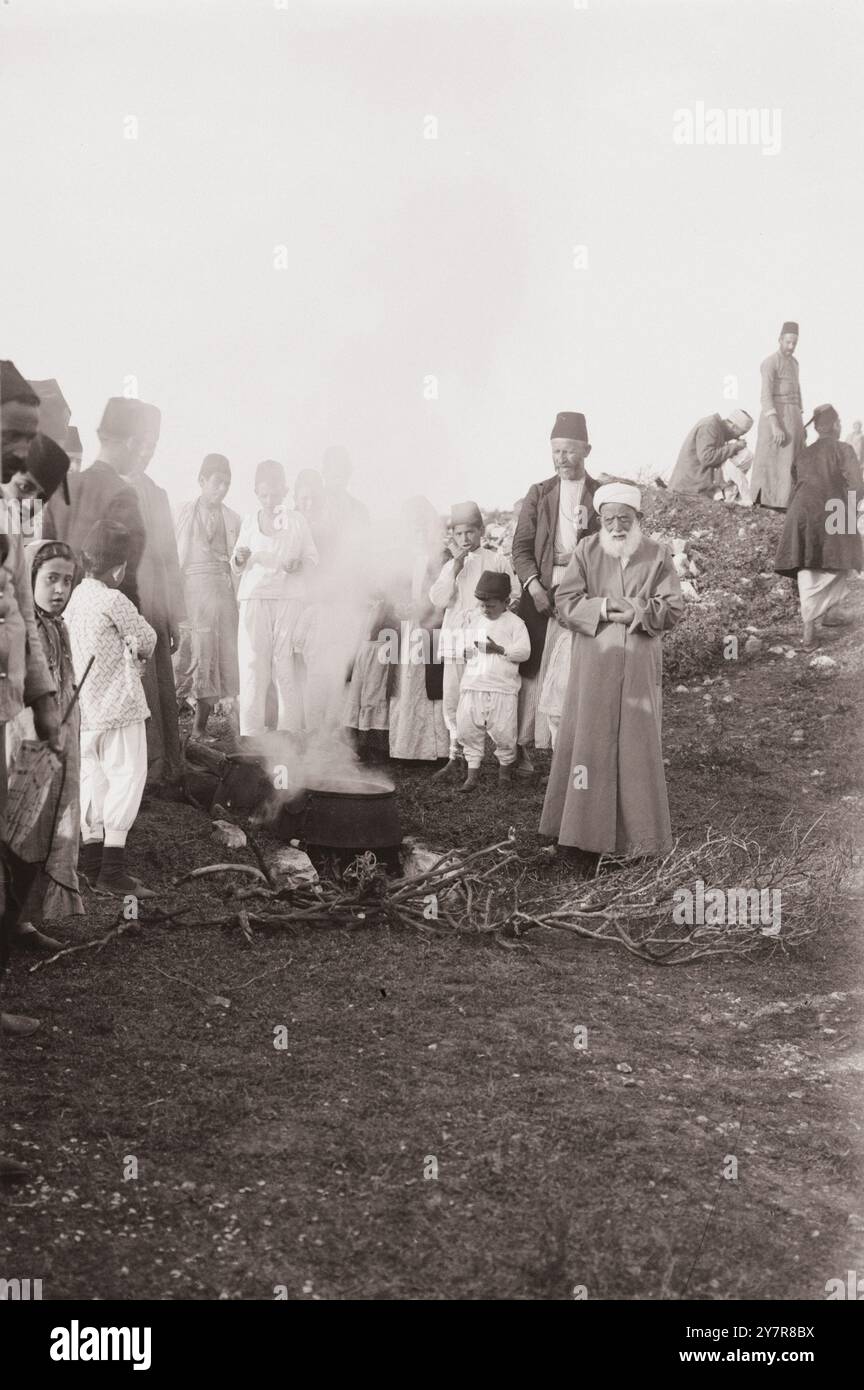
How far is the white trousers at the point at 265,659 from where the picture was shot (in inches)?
319

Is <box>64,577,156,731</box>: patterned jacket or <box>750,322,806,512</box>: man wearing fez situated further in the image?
<box>750,322,806,512</box>: man wearing fez

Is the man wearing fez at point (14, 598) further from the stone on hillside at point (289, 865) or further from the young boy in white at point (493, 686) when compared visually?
the young boy in white at point (493, 686)

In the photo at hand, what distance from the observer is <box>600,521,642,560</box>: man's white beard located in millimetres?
6477

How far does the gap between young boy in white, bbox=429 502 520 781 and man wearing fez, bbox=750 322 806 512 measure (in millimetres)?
5081

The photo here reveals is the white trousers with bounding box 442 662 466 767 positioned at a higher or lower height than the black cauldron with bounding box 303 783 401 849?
higher

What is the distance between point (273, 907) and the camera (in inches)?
215

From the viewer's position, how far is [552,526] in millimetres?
7781

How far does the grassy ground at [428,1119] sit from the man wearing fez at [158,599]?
1544 mm

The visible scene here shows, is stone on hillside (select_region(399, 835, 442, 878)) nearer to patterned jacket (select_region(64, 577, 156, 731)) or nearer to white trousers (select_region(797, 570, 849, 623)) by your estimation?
patterned jacket (select_region(64, 577, 156, 731))

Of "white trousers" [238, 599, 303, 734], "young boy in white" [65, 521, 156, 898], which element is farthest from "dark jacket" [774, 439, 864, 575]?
"young boy in white" [65, 521, 156, 898]

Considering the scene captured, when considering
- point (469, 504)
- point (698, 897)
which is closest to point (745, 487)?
point (469, 504)

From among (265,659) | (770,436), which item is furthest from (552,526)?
(770,436)

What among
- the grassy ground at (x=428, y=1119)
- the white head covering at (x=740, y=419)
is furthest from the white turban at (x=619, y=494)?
the white head covering at (x=740, y=419)

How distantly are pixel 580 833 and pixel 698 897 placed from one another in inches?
34.8
